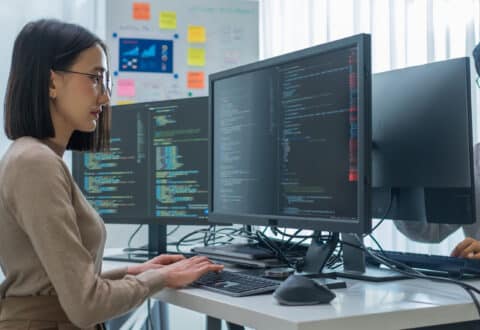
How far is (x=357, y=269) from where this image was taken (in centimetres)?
149

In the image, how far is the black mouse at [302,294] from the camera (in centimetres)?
108

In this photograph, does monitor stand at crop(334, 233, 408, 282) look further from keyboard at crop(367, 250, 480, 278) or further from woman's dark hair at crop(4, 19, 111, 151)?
woman's dark hair at crop(4, 19, 111, 151)

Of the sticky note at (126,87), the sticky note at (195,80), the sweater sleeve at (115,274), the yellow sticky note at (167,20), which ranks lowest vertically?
the sweater sleeve at (115,274)

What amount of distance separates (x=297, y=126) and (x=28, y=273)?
0.66m

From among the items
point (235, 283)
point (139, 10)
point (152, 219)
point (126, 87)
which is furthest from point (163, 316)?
point (139, 10)

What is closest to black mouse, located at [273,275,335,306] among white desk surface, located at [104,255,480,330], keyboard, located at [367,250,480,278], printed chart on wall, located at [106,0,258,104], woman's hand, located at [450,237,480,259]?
white desk surface, located at [104,255,480,330]

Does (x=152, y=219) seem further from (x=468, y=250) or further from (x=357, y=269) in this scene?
(x=468, y=250)

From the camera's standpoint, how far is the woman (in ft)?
3.76

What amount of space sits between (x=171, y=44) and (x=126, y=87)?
310mm

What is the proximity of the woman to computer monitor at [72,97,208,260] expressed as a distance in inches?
17.4

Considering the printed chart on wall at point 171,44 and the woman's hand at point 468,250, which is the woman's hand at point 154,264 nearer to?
the woman's hand at point 468,250

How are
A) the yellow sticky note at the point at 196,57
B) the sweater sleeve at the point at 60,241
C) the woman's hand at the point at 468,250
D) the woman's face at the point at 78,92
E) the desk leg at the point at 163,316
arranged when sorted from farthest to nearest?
the yellow sticky note at the point at 196,57 → the desk leg at the point at 163,316 → the woman's hand at the point at 468,250 → the woman's face at the point at 78,92 → the sweater sleeve at the point at 60,241

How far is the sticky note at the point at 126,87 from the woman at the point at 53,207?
1500 millimetres

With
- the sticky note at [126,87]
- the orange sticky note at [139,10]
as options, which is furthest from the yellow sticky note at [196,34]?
the sticky note at [126,87]
